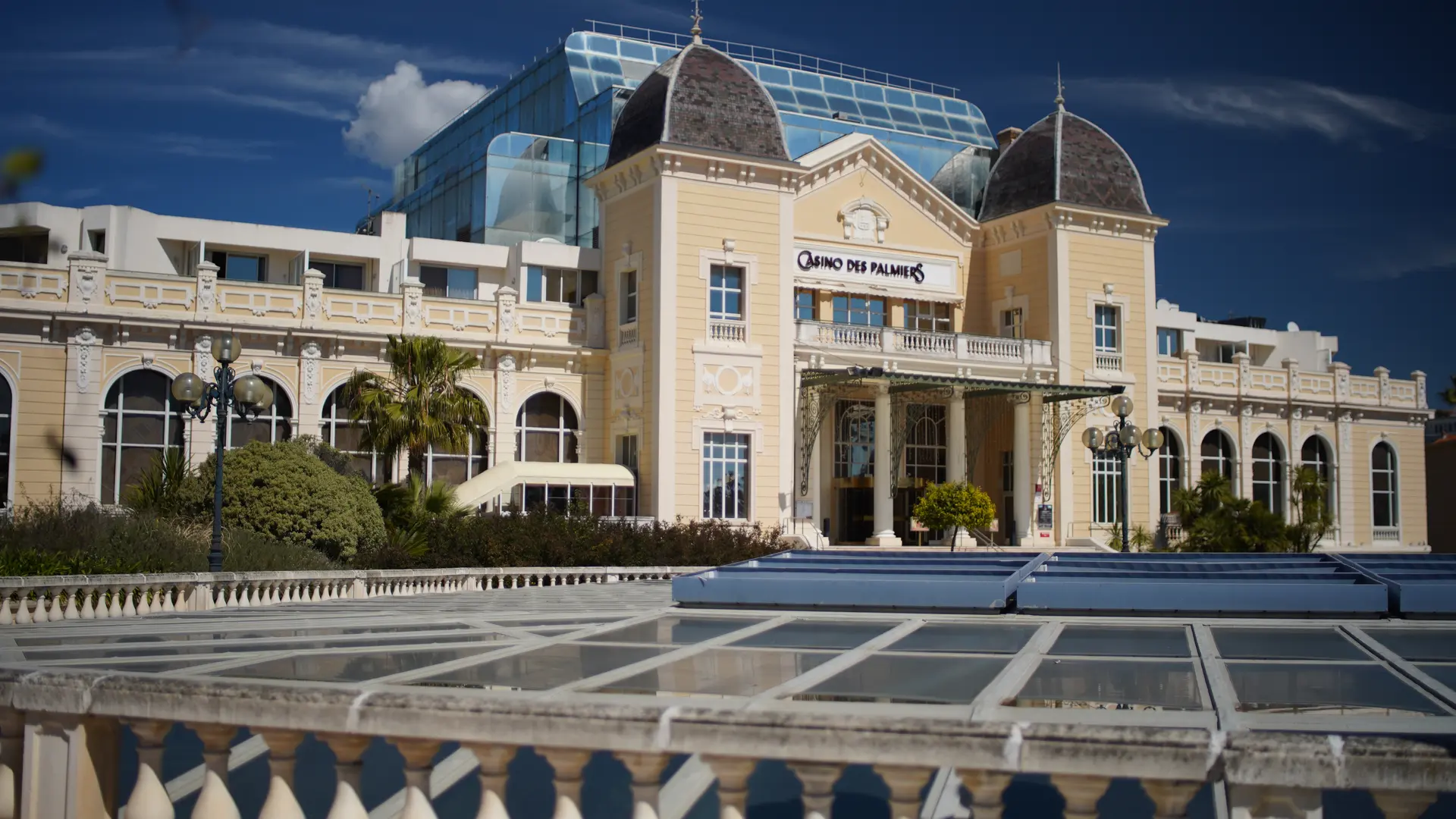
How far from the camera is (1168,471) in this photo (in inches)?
1853

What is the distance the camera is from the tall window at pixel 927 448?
4356 centimetres

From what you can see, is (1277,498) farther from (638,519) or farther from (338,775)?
(338,775)

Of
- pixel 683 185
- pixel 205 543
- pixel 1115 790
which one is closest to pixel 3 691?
pixel 1115 790

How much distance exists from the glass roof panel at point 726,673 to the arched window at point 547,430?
1270 inches

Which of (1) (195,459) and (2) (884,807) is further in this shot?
(1) (195,459)

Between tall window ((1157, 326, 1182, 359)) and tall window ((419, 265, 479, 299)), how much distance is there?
93.6 ft

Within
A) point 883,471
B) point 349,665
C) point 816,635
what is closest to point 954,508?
point 883,471

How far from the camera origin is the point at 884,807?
6383 mm

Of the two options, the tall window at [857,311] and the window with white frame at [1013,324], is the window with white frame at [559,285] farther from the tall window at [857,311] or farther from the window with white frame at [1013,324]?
the window with white frame at [1013,324]

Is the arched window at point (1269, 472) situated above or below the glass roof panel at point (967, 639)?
above

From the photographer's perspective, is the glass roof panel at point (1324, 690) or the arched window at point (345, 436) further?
the arched window at point (345, 436)

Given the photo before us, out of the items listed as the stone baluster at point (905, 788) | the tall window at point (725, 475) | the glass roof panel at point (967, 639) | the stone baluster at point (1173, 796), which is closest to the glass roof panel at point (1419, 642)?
the glass roof panel at point (967, 639)

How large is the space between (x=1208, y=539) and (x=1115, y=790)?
32.1m

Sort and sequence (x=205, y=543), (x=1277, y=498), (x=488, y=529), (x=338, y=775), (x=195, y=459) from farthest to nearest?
1. (x=1277, y=498)
2. (x=195, y=459)
3. (x=488, y=529)
4. (x=205, y=543)
5. (x=338, y=775)
